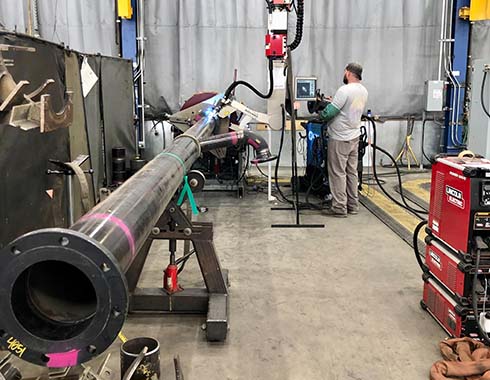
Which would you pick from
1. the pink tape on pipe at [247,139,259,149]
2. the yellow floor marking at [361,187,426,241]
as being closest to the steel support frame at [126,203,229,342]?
the pink tape on pipe at [247,139,259,149]

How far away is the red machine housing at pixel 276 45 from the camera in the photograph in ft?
14.6

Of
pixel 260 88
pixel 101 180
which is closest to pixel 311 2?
pixel 260 88

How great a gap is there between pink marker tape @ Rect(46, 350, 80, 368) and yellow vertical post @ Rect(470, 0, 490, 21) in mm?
7244

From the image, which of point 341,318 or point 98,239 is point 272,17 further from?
point 98,239

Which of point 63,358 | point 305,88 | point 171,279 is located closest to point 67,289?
point 63,358

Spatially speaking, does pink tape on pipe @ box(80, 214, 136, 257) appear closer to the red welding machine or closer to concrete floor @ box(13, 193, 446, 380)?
concrete floor @ box(13, 193, 446, 380)

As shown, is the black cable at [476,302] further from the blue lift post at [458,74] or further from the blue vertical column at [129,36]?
the blue vertical column at [129,36]

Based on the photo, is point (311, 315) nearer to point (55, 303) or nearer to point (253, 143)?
point (253, 143)

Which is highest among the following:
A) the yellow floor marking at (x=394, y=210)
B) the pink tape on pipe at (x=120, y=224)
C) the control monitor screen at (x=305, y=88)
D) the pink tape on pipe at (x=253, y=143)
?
the control monitor screen at (x=305, y=88)

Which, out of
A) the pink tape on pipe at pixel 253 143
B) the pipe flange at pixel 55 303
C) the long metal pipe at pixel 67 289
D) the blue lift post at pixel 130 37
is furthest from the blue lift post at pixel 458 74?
the pipe flange at pixel 55 303

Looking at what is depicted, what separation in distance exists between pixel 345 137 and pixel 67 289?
3.99 m

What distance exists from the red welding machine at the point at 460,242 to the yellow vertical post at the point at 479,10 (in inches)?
199

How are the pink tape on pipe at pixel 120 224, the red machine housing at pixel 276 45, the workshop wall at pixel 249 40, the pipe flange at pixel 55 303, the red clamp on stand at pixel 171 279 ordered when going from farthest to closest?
the workshop wall at pixel 249 40
the red machine housing at pixel 276 45
the red clamp on stand at pixel 171 279
the pink tape on pipe at pixel 120 224
the pipe flange at pixel 55 303

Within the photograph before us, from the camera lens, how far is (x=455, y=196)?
255 centimetres
